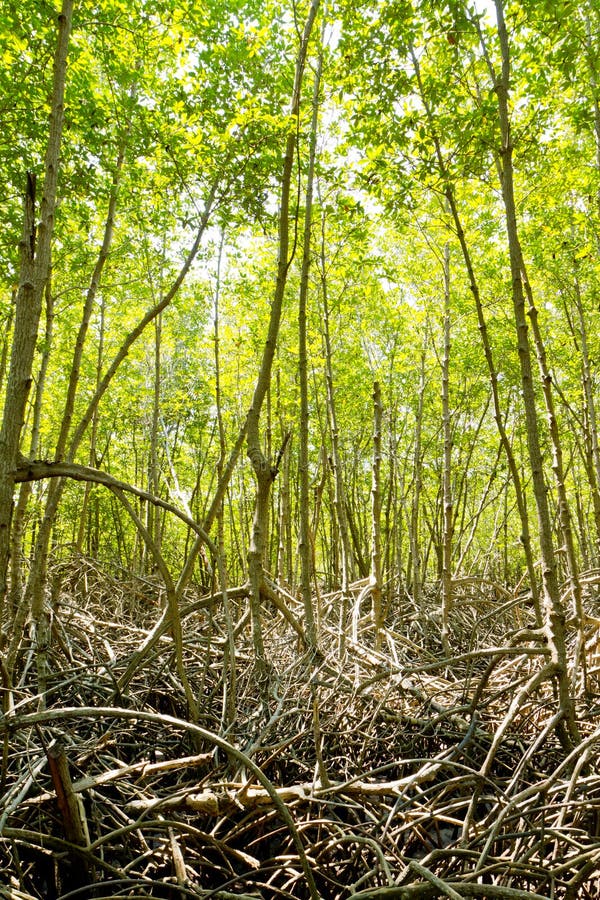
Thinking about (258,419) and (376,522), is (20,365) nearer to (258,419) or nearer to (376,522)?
(258,419)

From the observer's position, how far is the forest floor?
1564 millimetres

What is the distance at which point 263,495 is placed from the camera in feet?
9.06

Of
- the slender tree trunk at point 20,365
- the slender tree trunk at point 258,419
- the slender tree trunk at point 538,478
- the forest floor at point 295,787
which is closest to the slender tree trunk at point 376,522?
the forest floor at point 295,787

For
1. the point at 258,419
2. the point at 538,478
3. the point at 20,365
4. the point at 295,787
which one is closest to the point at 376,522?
the point at 258,419

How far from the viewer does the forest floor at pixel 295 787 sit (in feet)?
5.13

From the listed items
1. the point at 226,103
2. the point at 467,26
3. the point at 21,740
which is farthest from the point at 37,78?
the point at 21,740

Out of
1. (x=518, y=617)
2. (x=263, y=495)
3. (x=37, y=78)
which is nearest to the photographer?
(x=263, y=495)

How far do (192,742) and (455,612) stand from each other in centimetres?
388

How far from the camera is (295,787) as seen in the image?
80.7 inches

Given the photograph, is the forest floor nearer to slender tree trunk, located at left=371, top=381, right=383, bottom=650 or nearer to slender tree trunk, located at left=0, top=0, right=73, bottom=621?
slender tree trunk, located at left=371, top=381, right=383, bottom=650

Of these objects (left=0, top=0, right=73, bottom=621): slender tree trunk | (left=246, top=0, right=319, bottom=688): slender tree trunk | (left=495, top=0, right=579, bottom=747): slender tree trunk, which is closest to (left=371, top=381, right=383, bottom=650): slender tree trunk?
(left=246, top=0, right=319, bottom=688): slender tree trunk

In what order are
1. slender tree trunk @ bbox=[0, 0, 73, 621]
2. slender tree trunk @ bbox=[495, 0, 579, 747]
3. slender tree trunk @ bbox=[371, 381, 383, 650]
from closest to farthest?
slender tree trunk @ bbox=[0, 0, 73, 621] < slender tree trunk @ bbox=[495, 0, 579, 747] < slender tree trunk @ bbox=[371, 381, 383, 650]

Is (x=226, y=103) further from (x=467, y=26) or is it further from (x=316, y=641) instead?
(x=316, y=641)

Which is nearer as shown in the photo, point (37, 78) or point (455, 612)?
point (37, 78)
